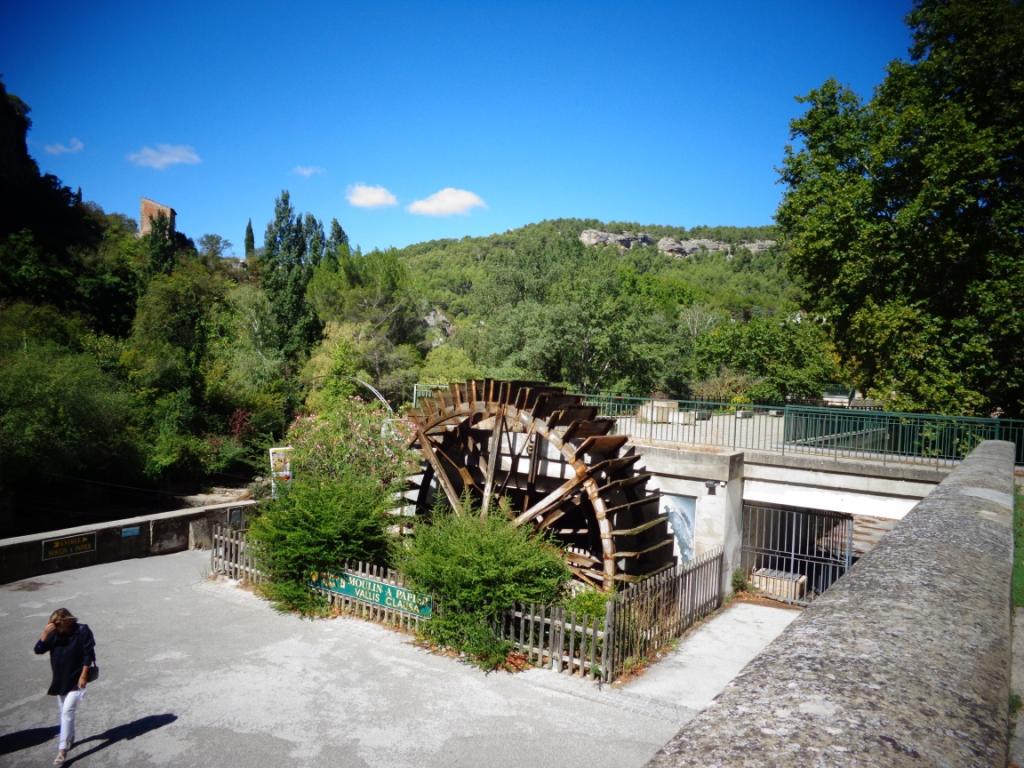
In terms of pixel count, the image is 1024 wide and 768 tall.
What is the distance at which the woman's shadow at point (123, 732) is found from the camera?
675 centimetres

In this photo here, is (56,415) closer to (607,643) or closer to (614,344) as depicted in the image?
(607,643)

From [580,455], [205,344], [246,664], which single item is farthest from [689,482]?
[205,344]

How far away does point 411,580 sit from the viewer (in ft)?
33.9

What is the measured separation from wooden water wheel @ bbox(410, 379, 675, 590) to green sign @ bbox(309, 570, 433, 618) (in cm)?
200

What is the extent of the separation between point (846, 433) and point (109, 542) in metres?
15.5

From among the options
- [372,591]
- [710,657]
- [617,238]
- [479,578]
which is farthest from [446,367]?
[617,238]

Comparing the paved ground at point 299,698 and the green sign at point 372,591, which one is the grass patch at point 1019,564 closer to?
the paved ground at point 299,698

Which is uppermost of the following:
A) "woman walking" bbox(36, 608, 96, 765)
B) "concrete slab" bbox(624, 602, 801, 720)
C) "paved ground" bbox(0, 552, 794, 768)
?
"woman walking" bbox(36, 608, 96, 765)

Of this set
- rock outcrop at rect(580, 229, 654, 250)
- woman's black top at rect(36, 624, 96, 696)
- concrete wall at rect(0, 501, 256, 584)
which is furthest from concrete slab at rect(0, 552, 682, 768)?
rock outcrop at rect(580, 229, 654, 250)

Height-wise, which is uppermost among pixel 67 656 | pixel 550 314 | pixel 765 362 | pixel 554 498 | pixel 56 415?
pixel 550 314

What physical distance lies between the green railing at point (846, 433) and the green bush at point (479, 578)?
594cm

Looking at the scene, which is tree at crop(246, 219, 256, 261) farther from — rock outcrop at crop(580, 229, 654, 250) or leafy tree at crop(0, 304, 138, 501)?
rock outcrop at crop(580, 229, 654, 250)

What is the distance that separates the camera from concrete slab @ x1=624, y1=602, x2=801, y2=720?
8906 mm

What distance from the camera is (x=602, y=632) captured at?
9492 mm
